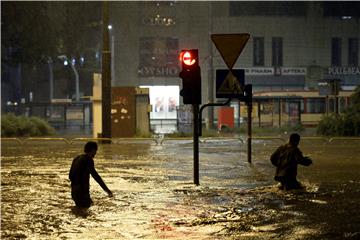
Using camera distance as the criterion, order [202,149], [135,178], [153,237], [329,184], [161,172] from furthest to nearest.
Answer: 1. [202,149]
2. [161,172]
3. [135,178]
4. [329,184]
5. [153,237]

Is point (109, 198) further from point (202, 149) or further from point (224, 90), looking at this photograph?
point (202, 149)

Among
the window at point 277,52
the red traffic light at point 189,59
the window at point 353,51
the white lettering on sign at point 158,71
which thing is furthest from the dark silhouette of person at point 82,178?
the window at point 353,51

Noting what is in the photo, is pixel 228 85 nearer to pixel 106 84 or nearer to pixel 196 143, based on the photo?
pixel 196 143

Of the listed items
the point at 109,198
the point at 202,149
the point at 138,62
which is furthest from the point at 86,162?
the point at 138,62

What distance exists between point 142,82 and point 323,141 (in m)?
35.2

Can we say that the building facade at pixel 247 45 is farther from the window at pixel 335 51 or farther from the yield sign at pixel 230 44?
the yield sign at pixel 230 44

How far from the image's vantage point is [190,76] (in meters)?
14.1

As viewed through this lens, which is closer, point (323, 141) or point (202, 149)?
point (202, 149)

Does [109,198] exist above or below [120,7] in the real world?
below

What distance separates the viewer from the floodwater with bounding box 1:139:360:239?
9195 millimetres

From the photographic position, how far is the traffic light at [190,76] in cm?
1409

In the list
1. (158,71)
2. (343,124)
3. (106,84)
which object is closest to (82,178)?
(106,84)

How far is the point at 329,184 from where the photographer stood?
46.3 ft

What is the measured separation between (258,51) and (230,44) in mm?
49931
